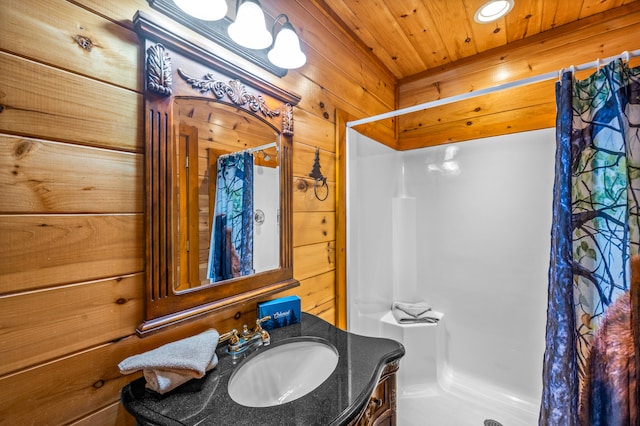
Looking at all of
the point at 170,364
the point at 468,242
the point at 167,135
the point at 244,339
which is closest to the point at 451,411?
the point at 468,242

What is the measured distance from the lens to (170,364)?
2.34ft

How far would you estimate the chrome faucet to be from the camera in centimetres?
94

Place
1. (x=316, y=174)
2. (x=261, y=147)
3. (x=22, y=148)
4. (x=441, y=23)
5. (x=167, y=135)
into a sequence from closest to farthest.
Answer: (x=22, y=148), (x=167, y=135), (x=261, y=147), (x=316, y=174), (x=441, y=23)

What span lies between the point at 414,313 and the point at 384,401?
116 cm

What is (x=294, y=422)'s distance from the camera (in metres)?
0.64

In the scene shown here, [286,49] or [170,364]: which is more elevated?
[286,49]

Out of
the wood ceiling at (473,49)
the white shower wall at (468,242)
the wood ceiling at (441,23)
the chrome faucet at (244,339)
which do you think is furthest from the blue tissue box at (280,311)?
the wood ceiling at (441,23)

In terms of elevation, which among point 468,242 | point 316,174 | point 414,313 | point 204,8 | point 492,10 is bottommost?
point 414,313

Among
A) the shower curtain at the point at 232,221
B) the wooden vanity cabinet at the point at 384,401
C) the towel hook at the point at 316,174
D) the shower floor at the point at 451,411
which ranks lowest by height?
the shower floor at the point at 451,411

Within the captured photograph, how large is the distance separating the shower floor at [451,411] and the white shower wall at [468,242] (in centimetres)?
16

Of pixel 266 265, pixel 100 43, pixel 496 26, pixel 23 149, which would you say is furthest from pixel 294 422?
pixel 496 26

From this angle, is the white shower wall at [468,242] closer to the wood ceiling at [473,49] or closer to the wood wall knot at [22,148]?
the wood ceiling at [473,49]

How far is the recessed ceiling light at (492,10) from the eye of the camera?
1522 millimetres

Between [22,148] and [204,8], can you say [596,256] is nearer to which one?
[204,8]
